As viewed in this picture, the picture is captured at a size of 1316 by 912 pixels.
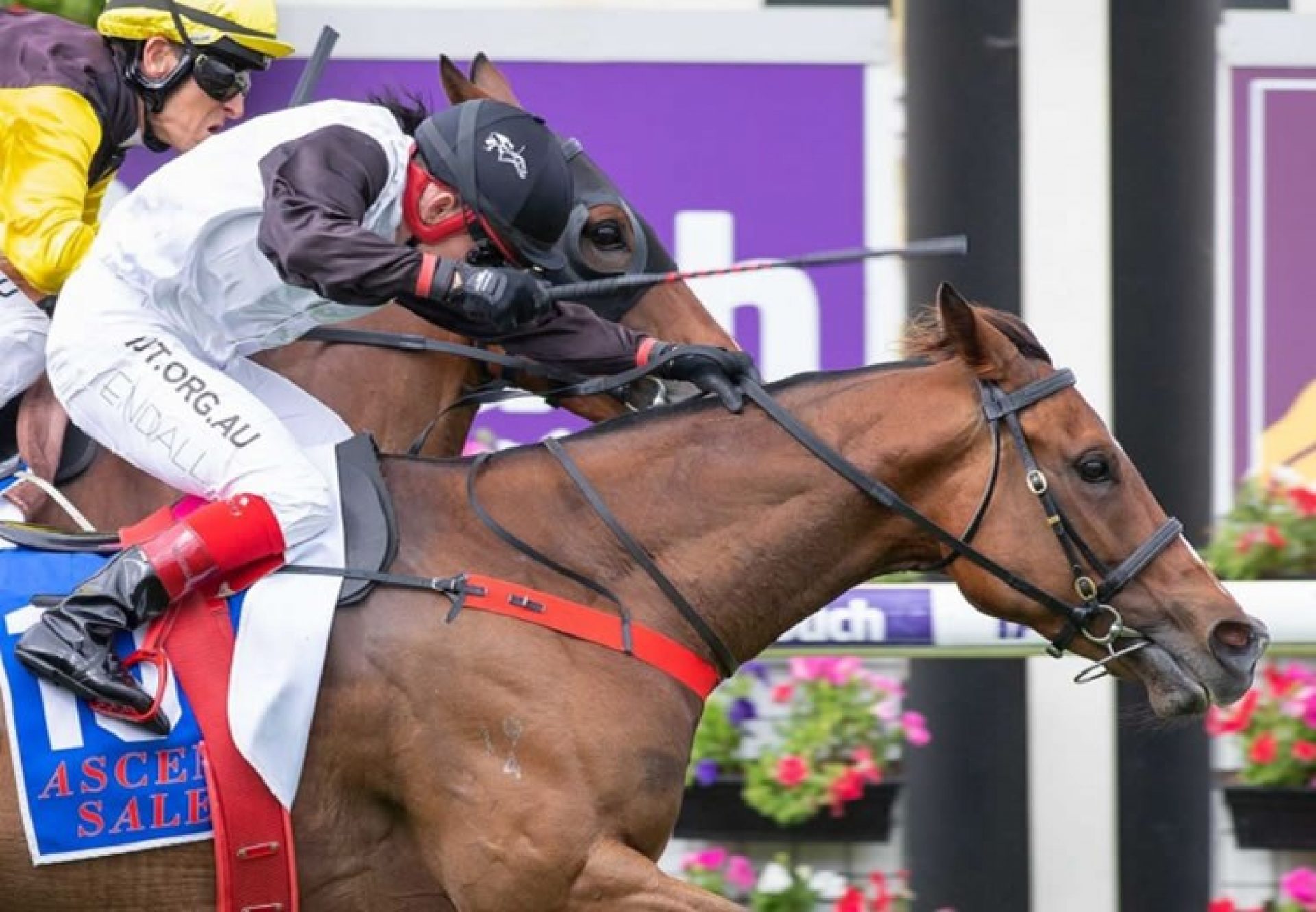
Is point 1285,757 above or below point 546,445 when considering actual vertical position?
below

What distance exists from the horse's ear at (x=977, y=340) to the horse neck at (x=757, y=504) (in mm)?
47

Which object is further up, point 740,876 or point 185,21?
point 185,21

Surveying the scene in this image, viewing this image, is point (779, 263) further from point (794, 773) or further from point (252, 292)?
point (794, 773)

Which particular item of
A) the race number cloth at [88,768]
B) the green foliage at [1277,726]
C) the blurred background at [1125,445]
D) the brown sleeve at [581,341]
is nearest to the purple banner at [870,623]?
the blurred background at [1125,445]

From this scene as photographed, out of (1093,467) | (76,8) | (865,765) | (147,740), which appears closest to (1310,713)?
(865,765)

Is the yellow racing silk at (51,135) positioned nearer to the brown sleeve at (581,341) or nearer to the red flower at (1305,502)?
the brown sleeve at (581,341)

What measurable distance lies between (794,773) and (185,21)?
232cm

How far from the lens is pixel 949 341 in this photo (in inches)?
180

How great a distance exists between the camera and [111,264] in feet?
14.9

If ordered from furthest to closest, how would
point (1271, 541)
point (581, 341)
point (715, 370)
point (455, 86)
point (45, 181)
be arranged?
point (1271, 541)
point (455, 86)
point (581, 341)
point (45, 181)
point (715, 370)

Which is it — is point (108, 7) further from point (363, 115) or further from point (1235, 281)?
point (1235, 281)

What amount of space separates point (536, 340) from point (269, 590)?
0.90m

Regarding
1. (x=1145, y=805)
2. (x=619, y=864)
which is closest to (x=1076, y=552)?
(x=619, y=864)

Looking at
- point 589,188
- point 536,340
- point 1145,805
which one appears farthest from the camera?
point 1145,805
